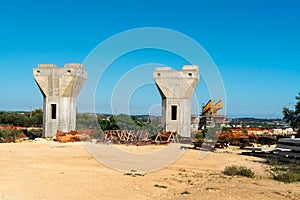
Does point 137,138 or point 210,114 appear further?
point 210,114

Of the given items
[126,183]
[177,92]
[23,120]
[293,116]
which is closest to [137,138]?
[177,92]

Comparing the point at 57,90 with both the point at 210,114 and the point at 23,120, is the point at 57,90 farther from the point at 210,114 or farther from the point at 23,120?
the point at 23,120

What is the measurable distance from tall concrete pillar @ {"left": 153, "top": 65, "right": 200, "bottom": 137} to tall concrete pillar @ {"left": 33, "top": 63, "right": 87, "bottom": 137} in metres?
6.05

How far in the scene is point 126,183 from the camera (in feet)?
31.3

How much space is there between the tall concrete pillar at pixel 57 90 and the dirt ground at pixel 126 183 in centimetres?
1257

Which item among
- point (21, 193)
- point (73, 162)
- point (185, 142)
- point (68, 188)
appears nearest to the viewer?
point (21, 193)

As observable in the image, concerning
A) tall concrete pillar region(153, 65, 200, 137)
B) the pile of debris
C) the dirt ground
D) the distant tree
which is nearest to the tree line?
the pile of debris

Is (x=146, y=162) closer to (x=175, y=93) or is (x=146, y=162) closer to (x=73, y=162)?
(x=73, y=162)

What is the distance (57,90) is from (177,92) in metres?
8.61

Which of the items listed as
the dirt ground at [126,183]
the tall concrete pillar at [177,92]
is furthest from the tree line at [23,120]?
the dirt ground at [126,183]

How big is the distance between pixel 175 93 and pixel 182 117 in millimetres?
1738

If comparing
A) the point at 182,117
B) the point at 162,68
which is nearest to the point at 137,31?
the point at 162,68

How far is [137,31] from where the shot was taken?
18.2m

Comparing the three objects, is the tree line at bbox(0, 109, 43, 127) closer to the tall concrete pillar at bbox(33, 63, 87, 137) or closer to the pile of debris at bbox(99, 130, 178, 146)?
the tall concrete pillar at bbox(33, 63, 87, 137)
